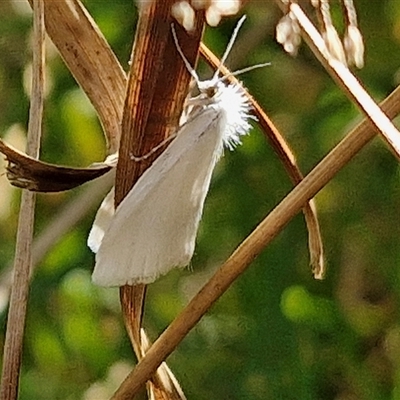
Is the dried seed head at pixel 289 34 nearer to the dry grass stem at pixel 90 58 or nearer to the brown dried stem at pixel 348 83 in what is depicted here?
the brown dried stem at pixel 348 83

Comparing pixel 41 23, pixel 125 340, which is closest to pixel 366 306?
pixel 125 340

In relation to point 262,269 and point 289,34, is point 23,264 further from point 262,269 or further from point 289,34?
point 262,269

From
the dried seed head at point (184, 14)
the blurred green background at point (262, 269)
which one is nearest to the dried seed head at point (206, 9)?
the dried seed head at point (184, 14)

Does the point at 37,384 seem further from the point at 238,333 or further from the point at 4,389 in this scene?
the point at 4,389

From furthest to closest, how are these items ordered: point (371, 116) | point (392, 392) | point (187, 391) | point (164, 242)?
point (187, 391) → point (392, 392) → point (164, 242) → point (371, 116)

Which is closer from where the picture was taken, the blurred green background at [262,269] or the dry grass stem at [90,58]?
the dry grass stem at [90,58]

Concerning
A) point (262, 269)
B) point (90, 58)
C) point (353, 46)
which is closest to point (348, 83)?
point (353, 46)
